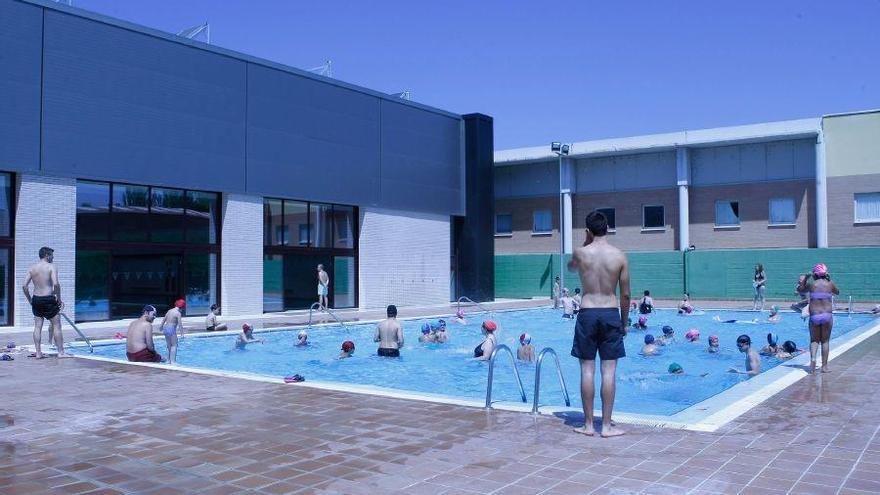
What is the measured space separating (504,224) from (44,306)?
98.0ft

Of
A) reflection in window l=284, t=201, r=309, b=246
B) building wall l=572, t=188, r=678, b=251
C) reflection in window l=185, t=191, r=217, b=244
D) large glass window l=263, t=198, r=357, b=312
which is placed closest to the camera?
reflection in window l=185, t=191, r=217, b=244

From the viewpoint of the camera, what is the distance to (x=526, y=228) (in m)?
38.8

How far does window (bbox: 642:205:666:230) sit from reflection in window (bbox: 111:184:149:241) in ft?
77.1

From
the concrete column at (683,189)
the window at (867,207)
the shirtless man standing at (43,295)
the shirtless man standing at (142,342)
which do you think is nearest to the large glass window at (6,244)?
the shirtless man standing at (43,295)

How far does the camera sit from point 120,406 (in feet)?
25.2

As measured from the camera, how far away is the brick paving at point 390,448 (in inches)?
193

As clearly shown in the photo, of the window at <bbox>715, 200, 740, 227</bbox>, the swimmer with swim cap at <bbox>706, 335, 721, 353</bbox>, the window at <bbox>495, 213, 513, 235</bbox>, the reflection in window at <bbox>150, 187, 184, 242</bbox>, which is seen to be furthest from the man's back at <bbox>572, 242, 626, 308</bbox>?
the window at <bbox>495, 213, 513, 235</bbox>

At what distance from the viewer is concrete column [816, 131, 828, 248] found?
30.3 metres

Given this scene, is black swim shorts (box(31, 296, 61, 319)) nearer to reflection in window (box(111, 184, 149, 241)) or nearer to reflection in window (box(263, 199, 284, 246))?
reflection in window (box(111, 184, 149, 241))

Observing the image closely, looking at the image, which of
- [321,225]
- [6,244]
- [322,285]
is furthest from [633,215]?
[6,244]

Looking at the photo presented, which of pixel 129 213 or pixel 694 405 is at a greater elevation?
pixel 129 213

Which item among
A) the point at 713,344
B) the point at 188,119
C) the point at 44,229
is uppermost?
the point at 188,119

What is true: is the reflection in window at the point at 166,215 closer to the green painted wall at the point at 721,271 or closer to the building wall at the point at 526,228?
the green painted wall at the point at 721,271

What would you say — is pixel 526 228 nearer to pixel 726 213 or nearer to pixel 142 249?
pixel 726 213
